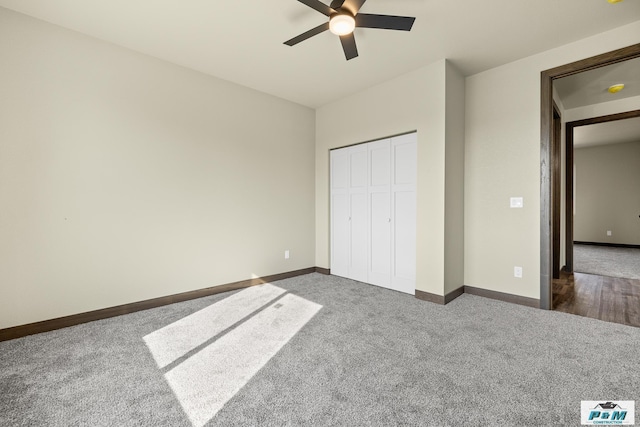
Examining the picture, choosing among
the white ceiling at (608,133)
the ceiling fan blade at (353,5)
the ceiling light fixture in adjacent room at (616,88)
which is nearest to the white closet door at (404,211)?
the ceiling fan blade at (353,5)

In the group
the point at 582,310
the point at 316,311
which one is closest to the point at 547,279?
the point at 582,310

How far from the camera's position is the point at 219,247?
3641 millimetres

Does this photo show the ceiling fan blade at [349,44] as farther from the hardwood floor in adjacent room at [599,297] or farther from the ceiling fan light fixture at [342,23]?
the hardwood floor in adjacent room at [599,297]

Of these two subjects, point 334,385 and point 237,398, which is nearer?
point 237,398

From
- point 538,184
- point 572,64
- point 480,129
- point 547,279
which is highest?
point 572,64

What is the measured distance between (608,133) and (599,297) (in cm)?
496

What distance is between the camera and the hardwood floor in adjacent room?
9.23 ft

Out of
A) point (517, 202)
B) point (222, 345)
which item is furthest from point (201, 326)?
point (517, 202)

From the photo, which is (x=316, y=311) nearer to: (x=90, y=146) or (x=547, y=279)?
(x=547, y=279)

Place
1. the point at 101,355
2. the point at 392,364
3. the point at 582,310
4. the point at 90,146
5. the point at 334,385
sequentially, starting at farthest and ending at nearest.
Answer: the point at 582,310 < the point at 90,146 < the point at 101,355 < the point at 392,364 < the point at 334,385

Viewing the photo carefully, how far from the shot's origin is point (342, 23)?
84.0 inches

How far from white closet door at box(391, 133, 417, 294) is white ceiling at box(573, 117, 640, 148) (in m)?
4.35

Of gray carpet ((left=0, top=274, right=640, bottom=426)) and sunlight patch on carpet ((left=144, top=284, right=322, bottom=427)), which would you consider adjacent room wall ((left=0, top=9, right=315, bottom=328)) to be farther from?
sunlight patch on carpet ((left=144, top=284, right=322, bottom=427))

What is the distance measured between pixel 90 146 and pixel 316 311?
274 cm
